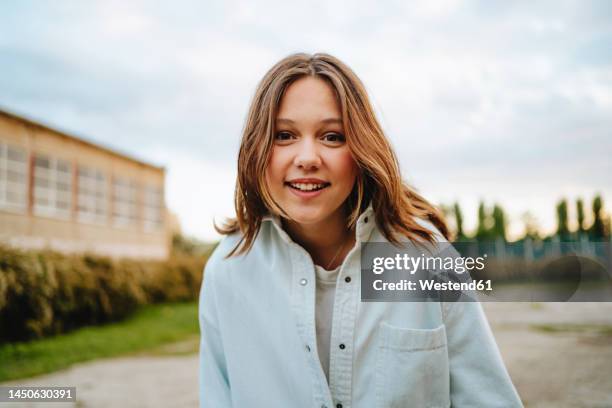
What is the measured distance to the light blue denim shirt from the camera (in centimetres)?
163

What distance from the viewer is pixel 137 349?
768 centimetres

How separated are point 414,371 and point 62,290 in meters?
7.76

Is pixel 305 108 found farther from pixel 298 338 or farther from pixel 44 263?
pixel 44 263

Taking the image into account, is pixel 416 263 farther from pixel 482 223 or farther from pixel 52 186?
pixel 482 223

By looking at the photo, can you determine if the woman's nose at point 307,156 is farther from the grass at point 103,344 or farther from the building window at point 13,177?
the building window at point 13,177

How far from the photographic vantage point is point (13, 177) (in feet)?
45.9

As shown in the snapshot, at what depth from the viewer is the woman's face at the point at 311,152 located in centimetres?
168

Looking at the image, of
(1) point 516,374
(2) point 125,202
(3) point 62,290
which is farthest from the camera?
(2) point 125,202

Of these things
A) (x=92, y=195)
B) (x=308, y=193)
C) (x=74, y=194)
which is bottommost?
(x=308, y=193)

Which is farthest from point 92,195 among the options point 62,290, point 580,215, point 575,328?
point 580,215

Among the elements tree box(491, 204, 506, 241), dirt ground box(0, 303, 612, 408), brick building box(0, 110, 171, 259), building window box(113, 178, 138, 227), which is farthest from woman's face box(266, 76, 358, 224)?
tree box(491, 204, 506, 241)

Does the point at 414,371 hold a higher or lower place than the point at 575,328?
higher

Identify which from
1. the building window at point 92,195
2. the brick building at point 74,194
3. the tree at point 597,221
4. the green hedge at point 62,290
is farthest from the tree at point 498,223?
the green hedge at point 62,290

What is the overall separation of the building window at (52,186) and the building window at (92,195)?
574mm
